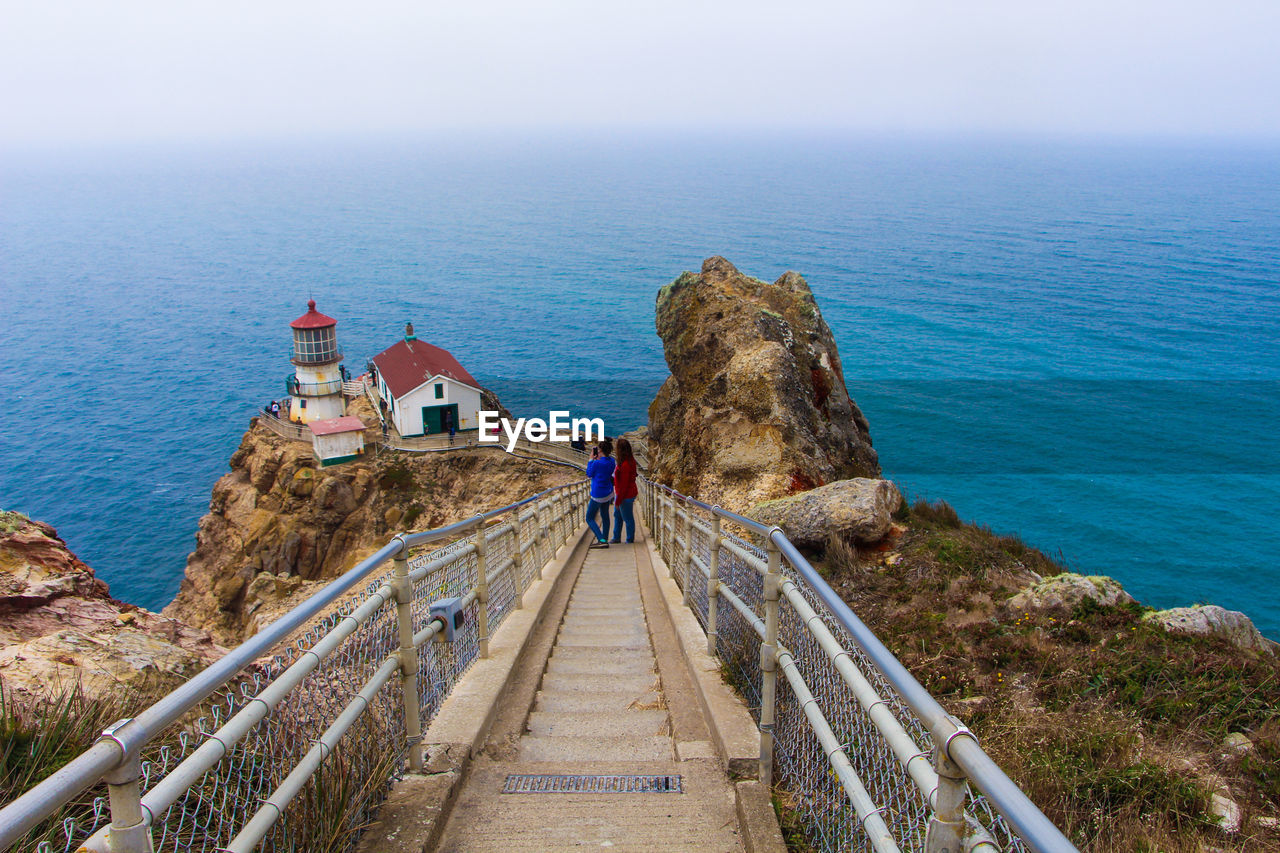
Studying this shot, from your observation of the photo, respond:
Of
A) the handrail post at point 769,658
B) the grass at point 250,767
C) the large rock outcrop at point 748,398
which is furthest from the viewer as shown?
the large rock outcrop at point 748,398

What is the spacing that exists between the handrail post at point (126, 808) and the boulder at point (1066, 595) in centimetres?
812

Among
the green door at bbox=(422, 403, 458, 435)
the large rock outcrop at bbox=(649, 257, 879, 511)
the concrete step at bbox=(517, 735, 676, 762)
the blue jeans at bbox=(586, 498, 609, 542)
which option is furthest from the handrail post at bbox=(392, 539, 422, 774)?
the green door at bbox=(422, 403, 458, 435)

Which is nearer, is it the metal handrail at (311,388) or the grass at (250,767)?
the grass at (250,767)

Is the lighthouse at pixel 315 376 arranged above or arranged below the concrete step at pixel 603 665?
below

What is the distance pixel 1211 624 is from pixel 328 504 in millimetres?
35887

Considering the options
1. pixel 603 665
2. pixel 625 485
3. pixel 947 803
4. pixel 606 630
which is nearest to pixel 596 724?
pixel 603 665

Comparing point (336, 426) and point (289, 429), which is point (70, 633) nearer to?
point (336, 426)

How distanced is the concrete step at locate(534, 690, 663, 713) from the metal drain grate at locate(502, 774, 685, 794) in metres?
1.20

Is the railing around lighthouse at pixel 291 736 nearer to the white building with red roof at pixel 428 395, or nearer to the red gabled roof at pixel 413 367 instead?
the white building with red roof at pixel 428 395

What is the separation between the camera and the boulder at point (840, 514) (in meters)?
11.4

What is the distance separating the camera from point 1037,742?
455 centimetres

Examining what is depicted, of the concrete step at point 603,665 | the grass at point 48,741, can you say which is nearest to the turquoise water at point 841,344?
the concrete step at point 603,665

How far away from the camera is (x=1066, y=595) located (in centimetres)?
813

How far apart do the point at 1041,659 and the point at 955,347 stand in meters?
58.3
